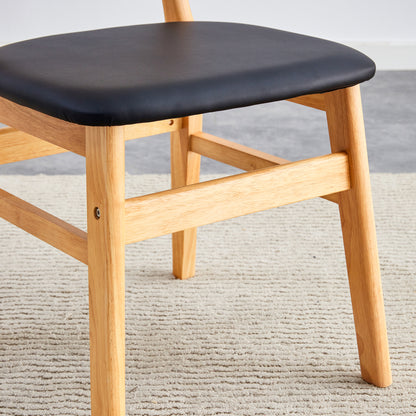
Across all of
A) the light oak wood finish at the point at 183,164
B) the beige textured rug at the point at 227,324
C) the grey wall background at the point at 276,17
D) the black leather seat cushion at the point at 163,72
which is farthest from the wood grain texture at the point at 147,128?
the grey wall background at the point at 276,17

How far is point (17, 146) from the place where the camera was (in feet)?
2.85

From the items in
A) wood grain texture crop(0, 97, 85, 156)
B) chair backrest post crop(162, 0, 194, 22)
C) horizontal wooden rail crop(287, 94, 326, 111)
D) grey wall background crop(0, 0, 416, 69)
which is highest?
grey wall background crop(0, 0, 416, 69)

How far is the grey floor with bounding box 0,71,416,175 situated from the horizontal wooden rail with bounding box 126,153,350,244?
929 mm

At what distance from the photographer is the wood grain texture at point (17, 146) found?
858 mm

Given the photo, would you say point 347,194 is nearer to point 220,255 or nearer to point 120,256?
point 120,256

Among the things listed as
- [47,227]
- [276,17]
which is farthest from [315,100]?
[276,17]

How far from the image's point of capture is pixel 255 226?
1.34 metres

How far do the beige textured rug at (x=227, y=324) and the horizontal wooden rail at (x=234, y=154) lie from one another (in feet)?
0.74

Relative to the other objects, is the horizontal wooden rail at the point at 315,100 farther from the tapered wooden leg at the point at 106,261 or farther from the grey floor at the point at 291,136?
the grey floor at the point at 291,136

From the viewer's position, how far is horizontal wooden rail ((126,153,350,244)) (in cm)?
65

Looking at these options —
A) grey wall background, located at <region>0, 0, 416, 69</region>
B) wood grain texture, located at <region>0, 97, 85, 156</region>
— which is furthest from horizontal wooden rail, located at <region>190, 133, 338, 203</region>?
grey wall background, located at <region>0, 0, 416, 69</region>

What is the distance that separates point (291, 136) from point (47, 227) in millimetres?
1304

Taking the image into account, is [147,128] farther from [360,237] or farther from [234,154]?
[360,237]

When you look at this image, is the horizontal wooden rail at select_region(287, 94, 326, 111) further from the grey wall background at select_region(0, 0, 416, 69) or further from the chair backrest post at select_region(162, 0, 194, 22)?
the grey wall background at select_region(0, 0, 416, 69)
